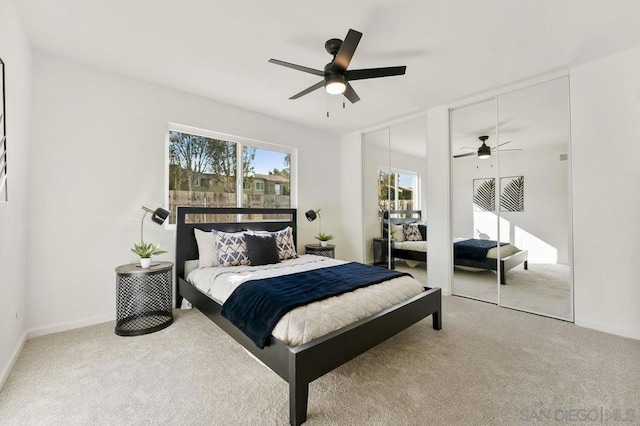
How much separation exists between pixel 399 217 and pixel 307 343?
3.31 meters

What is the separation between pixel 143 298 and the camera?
2932 millimetres

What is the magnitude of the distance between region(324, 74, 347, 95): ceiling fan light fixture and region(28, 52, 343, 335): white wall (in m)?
2.06

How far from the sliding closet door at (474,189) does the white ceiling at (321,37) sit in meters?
0.50

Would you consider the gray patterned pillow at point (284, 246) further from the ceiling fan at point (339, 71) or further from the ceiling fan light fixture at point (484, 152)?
the ceiling fan light fixture at point (484, 152)

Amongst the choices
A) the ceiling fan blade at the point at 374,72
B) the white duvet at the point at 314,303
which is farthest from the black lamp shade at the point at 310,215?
the ceiling fan blade at the point at 374,72

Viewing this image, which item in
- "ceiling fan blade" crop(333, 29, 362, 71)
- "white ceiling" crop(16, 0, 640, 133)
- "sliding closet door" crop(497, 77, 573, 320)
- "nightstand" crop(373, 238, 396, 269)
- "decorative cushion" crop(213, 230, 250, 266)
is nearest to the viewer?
"ceiling fan blade" crop(333, 29, 362, 71)

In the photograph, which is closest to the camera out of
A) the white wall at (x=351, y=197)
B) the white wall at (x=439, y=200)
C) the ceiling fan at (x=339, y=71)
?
Answer: the ceiling fan at (x=339, y=71)

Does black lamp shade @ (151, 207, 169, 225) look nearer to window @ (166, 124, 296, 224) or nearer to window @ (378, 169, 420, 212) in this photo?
window @ (166, 124, 296, 224)

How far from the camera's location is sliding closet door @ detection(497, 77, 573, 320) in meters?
3.03

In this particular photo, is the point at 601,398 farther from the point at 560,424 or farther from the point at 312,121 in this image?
the point at 312,121

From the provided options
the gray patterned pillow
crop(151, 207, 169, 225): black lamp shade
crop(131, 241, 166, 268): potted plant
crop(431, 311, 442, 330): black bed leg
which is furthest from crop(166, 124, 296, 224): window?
crop(431, 311, 442, 330): black bed leg

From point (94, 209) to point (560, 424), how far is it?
4.08m

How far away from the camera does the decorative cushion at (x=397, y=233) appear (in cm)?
455

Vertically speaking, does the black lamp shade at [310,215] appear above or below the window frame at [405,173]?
below
